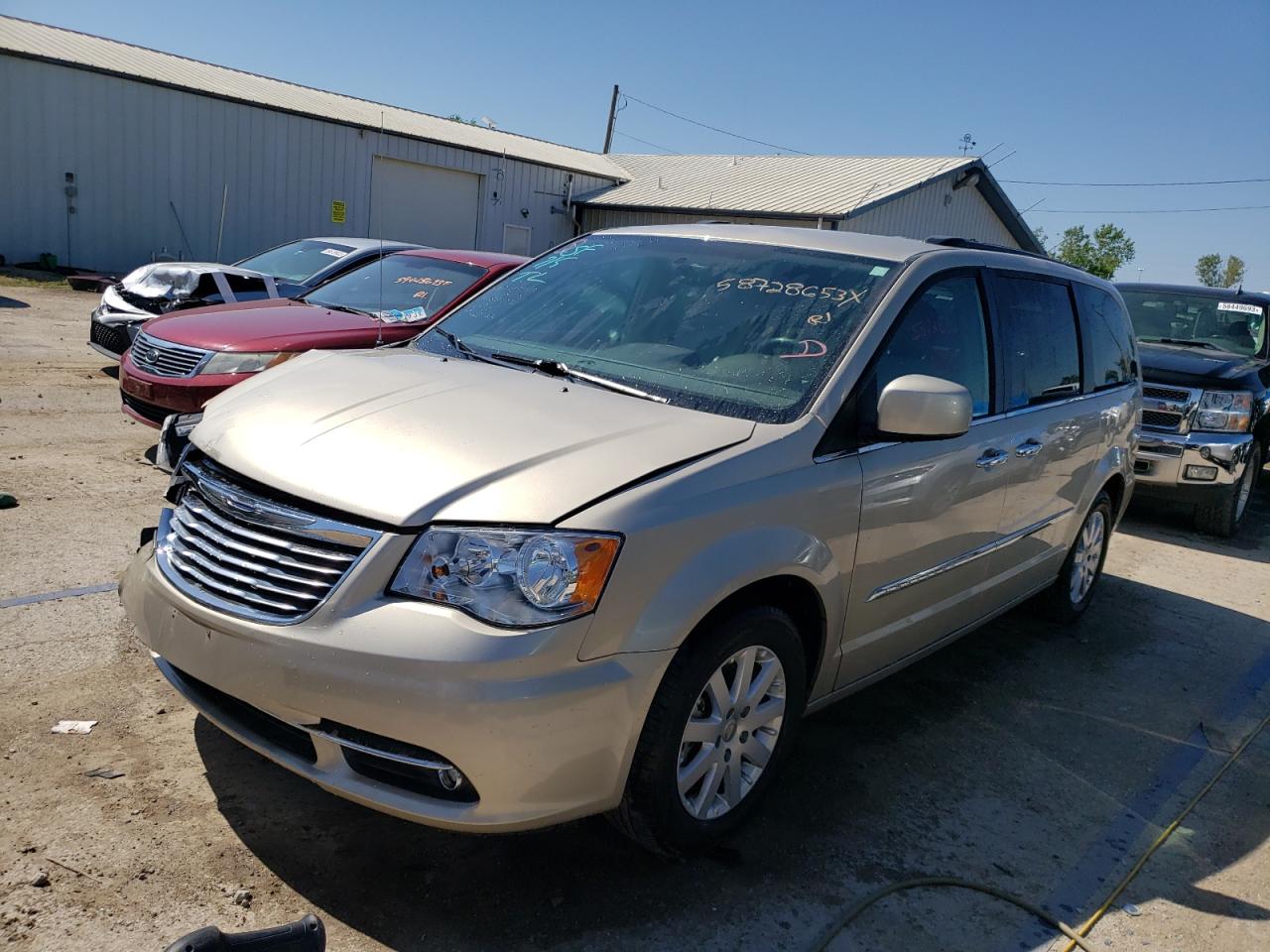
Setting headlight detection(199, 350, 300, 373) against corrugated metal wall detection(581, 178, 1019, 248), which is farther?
corrugated metal wall detection(581, 178, 1019, 248)

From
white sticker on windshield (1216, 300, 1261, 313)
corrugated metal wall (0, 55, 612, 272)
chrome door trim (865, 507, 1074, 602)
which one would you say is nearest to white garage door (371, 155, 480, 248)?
corrugated metal wall (0, 55, 612, 272)

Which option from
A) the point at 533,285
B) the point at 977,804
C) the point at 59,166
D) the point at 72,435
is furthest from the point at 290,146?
the point at 977,804

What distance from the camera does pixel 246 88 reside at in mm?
24656

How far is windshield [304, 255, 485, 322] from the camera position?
23.9ft

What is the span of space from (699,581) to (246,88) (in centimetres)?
2603

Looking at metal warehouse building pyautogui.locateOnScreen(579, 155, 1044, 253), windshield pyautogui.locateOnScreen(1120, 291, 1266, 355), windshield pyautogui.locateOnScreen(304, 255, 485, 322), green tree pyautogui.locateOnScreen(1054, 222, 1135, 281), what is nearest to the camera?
windshield pyautogui.locateOnScreen(304, 255, 485, 322)

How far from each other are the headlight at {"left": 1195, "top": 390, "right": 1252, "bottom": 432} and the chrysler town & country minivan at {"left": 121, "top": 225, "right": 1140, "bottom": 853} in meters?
5.11

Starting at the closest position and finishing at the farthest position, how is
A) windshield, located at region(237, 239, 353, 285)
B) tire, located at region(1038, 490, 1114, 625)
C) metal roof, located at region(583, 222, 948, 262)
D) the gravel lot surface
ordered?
the gravel lot surface → metal roof, located at region(583, 222, 948, 262) → tire, located at region(1038, 490, 1114, 625) → windshield, located at region(237, 239, 353, 285)

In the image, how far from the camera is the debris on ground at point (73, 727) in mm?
3277

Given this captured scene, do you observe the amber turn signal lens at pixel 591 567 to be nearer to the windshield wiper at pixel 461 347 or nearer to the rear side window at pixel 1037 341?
the windshield wiper at pixel 461 347

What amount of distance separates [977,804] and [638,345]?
207 centimetres

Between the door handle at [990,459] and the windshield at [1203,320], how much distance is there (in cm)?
675

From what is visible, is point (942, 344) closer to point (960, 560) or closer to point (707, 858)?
point (960, 560)

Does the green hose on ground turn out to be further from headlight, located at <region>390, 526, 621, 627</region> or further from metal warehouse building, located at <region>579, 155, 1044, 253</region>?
metal warehouse building, located at <region>579, 155, 1044, 253</region>
